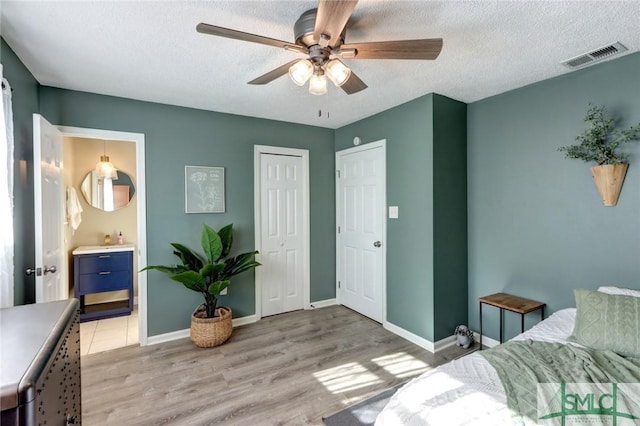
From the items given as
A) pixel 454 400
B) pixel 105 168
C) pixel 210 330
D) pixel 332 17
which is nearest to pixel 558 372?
pixel 454 400

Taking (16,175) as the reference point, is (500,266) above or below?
below

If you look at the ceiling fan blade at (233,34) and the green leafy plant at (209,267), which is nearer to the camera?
the ceiling fan blade at (233,34)

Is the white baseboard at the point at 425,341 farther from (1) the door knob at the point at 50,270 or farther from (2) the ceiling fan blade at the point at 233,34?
(1) the door knob at the point at 50,270

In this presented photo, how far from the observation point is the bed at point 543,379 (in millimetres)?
1158

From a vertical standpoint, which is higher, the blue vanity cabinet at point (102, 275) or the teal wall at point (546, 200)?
the teal wall at point (546, 200)

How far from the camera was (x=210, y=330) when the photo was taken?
2949 mm

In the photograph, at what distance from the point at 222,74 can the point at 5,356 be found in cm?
219

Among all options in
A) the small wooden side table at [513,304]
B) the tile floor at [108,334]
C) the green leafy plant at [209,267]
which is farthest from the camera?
the tile floor at [108,334]

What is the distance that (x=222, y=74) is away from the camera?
245 cm

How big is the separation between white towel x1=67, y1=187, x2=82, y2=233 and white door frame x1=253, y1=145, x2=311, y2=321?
7.36ft

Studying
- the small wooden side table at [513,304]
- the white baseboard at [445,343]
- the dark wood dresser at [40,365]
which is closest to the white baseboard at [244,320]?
the white baseboard at [445,343]

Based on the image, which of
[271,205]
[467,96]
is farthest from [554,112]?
[271,205]

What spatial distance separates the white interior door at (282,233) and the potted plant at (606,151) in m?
2.82

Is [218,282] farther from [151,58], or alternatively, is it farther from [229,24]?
[229,24]
